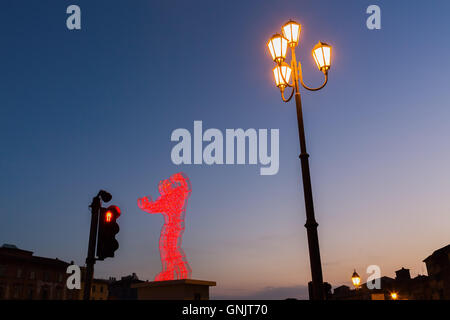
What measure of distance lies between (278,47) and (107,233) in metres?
4.41

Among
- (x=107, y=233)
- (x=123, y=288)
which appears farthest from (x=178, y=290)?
(x=123, y=288)

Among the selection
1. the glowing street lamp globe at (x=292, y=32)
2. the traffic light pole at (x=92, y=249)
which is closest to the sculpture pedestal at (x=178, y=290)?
the traffic light pole at (x=92, y=249)

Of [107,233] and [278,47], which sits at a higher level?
[278,47]

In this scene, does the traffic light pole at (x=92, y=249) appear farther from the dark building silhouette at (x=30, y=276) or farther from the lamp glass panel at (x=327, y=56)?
the dark building silhouette at (x=30, y=276)

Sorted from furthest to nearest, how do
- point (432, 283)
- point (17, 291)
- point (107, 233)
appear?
point (17, 291)
point (432, 283)
point (107, 233)

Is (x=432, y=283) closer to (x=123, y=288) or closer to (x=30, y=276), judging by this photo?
(x=30, y=276)

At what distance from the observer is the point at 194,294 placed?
1355 cm

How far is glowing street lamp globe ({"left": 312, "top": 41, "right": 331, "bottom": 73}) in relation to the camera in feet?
22.4

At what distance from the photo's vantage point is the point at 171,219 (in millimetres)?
13305

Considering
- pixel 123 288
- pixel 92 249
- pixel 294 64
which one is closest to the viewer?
pixel 92 249
